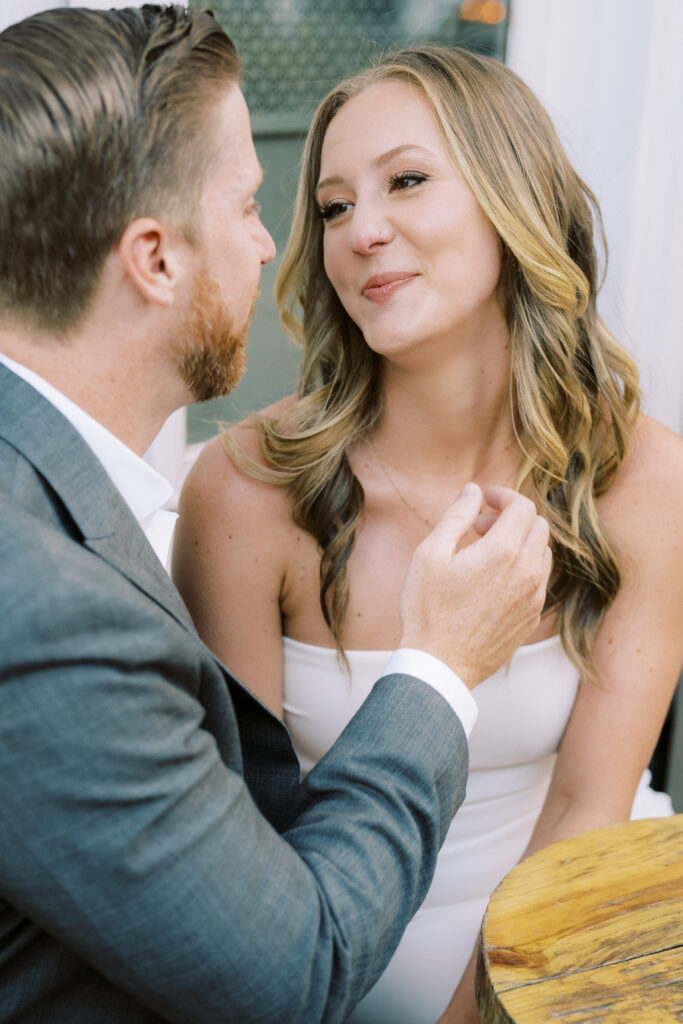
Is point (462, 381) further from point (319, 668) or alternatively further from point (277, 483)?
point (319, 668)

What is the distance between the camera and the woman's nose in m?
1.64

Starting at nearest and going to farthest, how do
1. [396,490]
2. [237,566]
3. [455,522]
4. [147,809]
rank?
[147,809] → [455,522] → [237,566] → [396,490]

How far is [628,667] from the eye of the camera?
1.79 meters

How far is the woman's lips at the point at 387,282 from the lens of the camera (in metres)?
1.65

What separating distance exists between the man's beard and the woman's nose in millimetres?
443

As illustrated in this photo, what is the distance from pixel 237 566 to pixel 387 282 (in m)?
0.53

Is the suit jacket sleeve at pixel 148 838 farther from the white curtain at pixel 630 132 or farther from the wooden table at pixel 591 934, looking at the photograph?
the white curtain at pixel 630 132

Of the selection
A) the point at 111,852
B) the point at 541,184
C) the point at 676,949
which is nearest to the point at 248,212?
the point at 541,184

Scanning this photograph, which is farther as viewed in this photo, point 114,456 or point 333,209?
point 333,209

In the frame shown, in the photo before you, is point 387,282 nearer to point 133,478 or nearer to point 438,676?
point 133,478

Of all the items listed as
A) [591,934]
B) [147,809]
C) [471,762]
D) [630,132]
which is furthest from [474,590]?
[630,132]

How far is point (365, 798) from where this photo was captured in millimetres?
1008

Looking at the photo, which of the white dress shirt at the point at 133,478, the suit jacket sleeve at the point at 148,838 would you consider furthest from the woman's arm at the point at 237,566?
the suit jacket sleeve at the point at 148,838

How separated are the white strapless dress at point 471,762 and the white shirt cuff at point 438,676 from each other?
64cm
